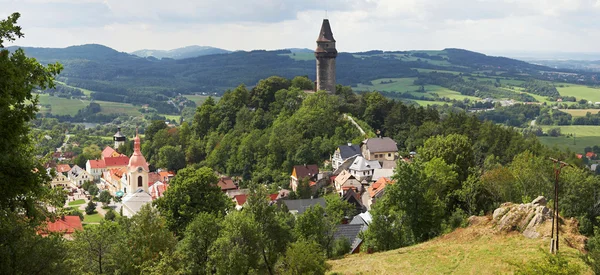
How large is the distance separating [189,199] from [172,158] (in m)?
51.9

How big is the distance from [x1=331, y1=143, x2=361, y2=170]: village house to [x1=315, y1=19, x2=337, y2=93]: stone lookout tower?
16416 mm

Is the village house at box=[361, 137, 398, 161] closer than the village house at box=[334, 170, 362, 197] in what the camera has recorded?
No

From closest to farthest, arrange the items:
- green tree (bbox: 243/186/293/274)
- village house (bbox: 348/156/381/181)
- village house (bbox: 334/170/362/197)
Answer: green tree (bbox: 243/186/293/274), village house (bbox: 334/170/362/197), village house (bbox: 348/156/381/181)

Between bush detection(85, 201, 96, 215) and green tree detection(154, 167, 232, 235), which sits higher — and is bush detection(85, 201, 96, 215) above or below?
below

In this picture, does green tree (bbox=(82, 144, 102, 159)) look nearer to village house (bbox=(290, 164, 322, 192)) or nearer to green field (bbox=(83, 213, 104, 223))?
green field (bbox=(83, 213, 104, 223))

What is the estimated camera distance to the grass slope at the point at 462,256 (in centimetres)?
2234

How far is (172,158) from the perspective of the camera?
3302 inches

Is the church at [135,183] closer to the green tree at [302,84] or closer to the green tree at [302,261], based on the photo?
the green tree at [302,261]

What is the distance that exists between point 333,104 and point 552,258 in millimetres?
56699

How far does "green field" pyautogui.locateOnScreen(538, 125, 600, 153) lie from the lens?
11050 cm

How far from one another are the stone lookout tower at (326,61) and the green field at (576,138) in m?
47.0

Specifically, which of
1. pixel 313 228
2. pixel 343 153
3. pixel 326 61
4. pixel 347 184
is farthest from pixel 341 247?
pixel 326 61

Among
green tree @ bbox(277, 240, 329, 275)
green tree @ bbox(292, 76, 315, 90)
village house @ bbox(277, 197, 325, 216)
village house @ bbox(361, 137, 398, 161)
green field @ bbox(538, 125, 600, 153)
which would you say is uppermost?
green tree @ bbox(292, 76, 315, 90)

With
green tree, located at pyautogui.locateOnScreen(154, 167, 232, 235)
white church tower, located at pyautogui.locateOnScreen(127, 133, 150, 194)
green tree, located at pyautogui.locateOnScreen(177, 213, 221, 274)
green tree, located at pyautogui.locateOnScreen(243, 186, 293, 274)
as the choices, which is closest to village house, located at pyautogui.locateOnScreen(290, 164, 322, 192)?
white church tower, located at pyautogui.locateOnScreen(127, 133, 150, 194)
